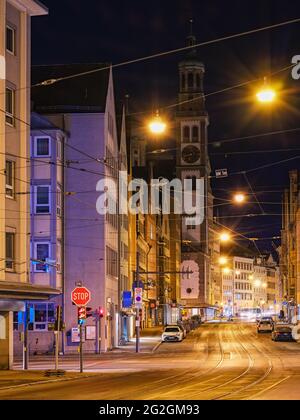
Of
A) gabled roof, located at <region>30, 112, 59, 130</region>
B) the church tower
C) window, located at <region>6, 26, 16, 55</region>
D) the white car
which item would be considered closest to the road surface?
window, located at <region>6, 26, 16, 55</region>

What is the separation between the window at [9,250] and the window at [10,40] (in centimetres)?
829

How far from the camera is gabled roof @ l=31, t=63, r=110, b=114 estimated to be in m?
63.1

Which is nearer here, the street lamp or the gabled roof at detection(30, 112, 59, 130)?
the street lamp

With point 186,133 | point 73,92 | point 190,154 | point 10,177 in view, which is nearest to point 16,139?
point 10,177

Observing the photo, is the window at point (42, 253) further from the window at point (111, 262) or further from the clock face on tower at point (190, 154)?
the clock face on tower at point (190, 154)

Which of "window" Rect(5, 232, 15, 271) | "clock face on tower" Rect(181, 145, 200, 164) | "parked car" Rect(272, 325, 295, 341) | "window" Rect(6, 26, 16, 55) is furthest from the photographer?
"clock face on tower" Rect(181, 145, 200, 164)

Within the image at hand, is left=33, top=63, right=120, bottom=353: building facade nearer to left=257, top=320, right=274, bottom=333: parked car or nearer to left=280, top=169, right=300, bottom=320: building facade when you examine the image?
left=257, top=320, right=274, bottom=333: parked car

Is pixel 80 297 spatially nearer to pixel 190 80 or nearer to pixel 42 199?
pixel 42 199

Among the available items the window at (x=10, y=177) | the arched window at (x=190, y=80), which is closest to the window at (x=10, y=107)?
the window at (x=10, y=177)

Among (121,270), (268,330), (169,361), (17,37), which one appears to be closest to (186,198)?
(268,330)

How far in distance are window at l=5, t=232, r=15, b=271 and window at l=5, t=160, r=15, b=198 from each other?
72.3 inches

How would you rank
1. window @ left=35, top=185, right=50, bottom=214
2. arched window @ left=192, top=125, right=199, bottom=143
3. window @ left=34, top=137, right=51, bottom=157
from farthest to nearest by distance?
arched window @ left=192, top=125, right=199, bottom=143 → window @ left=35, top=185, right=50, bottom=214 → window @ left=34, top=137, right=51, bottom=157

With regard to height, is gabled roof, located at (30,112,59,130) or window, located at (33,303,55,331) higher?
gabled roof, located at (30,112,59,130)

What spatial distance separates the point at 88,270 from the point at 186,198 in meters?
98.3
